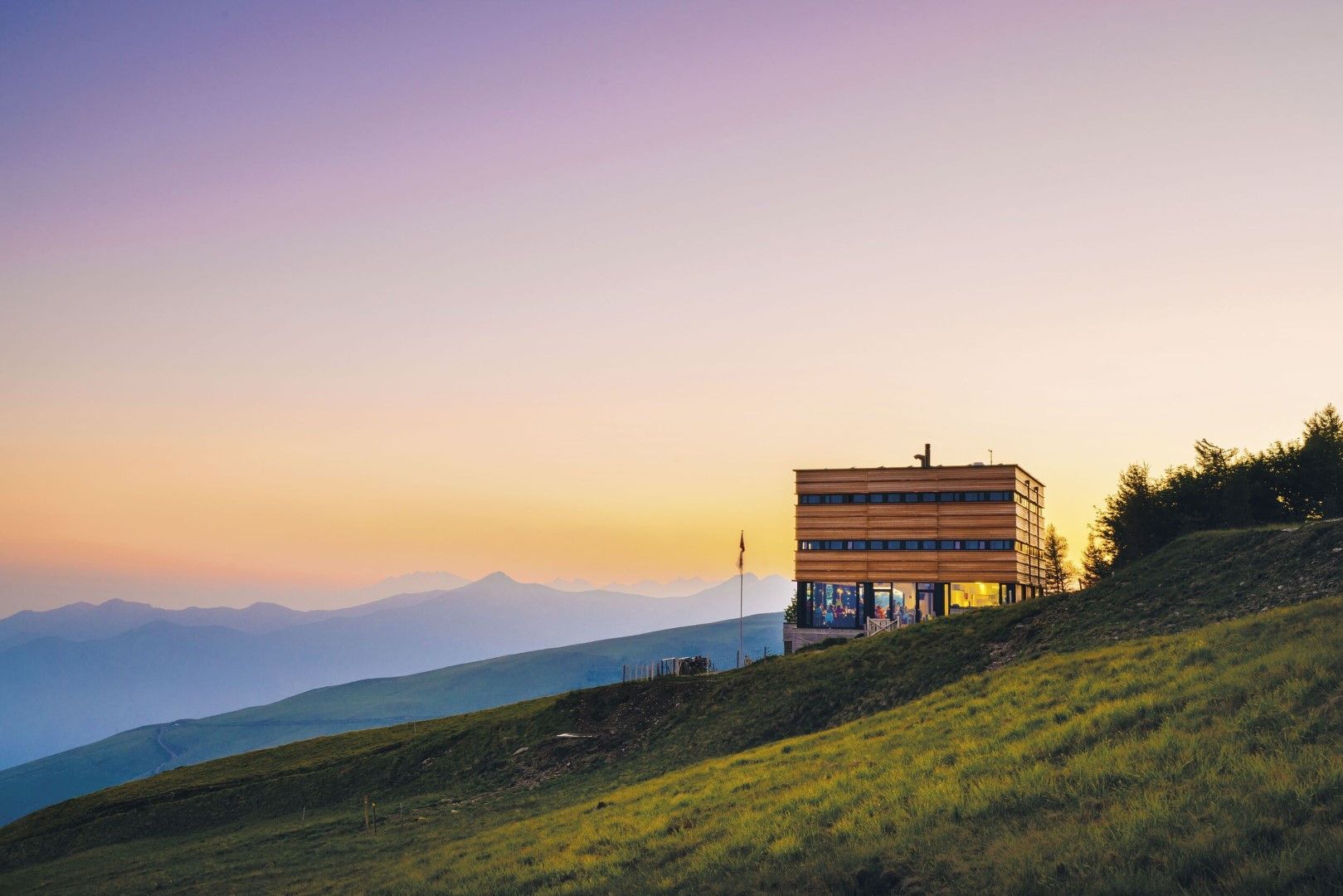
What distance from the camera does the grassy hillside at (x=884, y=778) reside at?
47.1 ft

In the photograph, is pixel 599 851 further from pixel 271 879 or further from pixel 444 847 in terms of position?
pixel 271 879

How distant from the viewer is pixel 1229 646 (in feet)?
78.6

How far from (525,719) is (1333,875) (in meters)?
50.9

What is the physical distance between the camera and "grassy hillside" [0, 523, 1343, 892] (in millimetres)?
14352

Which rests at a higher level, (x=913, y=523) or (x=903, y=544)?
(x=913, y=523)

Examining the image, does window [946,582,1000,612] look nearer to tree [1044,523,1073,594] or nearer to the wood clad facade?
the wood clad facade

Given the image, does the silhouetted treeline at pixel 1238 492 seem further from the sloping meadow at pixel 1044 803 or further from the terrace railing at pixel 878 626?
the sloping meadow at pixel 1044 803

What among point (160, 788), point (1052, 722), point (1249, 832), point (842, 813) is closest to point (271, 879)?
point (842, 813)

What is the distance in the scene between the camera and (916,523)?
90812 millimetres

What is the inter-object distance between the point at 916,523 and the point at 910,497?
272cm

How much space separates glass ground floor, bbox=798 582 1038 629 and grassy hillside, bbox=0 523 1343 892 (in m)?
35.3

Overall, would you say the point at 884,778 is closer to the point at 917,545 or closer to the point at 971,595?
the point at 917,545

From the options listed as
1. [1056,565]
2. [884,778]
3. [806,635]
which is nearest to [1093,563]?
[1056,565]

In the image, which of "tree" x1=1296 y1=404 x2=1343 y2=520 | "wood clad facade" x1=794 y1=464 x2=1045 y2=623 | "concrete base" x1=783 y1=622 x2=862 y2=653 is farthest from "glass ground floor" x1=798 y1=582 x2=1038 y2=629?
"tree" x1=1296 y1=404 x2=1343 y2=520
